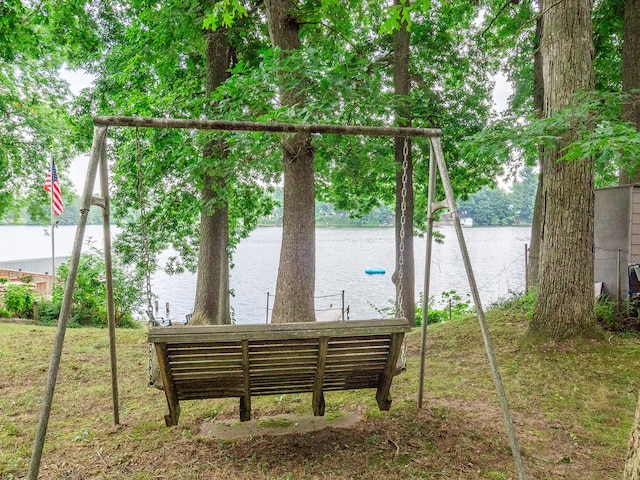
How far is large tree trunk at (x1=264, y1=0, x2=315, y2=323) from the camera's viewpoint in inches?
187

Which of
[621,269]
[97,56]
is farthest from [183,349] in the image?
[97,56]

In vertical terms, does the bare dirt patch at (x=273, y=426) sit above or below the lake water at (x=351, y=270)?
above

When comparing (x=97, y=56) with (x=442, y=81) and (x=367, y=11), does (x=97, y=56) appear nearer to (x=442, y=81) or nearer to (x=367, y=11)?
(x=367, y=11)

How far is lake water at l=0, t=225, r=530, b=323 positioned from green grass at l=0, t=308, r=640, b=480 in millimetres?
4766

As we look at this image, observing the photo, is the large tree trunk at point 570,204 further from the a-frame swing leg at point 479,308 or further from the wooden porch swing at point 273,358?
the wooden porch swing at point 273,358

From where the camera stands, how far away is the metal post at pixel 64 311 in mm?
1922

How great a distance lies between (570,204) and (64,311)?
13.2ft

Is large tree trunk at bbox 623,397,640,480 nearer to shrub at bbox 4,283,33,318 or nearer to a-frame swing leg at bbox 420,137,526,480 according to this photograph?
a-frame swing leg at bbox 420,137,526,480

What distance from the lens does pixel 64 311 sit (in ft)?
6.68

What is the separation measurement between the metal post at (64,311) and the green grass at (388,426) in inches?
22.5

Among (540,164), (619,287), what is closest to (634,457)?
(619,287)

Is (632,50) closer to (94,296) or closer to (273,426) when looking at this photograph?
(273,426)

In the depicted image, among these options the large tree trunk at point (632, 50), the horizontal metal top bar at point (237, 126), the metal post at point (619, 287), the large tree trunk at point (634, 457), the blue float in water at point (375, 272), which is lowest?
the blue float in water at point (375, 272)

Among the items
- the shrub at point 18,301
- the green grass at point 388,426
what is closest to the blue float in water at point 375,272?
the shrub at point 18,301
